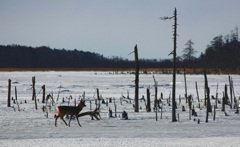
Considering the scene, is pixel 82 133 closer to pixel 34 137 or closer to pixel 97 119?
pixel 34 137

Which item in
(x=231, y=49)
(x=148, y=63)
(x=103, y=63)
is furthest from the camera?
(x=103, y=63)

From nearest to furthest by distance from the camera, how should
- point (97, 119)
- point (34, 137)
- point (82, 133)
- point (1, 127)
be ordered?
point (34, 137) < point (82, 133) < point (1, 127) < point (97, 119)

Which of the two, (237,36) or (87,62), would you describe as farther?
(87,62)

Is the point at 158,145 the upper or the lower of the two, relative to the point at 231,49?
lower

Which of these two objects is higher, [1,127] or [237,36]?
[237,36]

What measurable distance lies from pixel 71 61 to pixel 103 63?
21.4 metres

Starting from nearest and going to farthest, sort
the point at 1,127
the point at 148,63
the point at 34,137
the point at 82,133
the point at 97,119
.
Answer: the point at 34,137 → the point at 82,133 → the point at 1,127 → the point at 97,119 → the point at 148,63

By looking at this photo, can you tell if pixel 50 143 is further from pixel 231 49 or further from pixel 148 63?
pixel 148 63

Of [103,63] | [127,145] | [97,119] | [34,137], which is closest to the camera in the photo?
[127,145]

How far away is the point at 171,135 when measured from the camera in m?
9.89

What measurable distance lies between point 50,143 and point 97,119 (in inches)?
209

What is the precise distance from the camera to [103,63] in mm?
176250

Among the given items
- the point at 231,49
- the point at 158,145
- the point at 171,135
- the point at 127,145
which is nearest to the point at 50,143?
the point at 127,145

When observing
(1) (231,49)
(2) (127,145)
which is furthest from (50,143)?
(1) (231,49)
